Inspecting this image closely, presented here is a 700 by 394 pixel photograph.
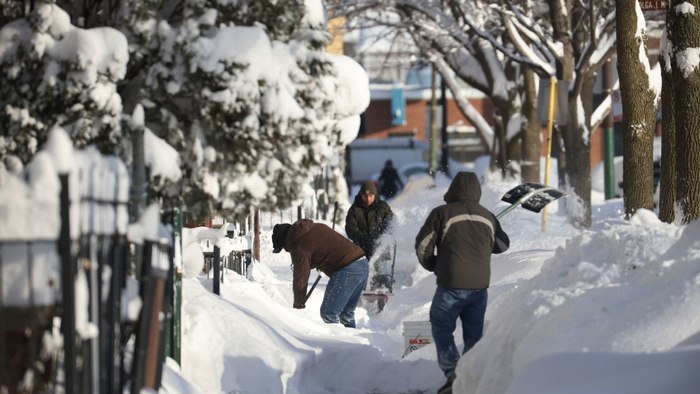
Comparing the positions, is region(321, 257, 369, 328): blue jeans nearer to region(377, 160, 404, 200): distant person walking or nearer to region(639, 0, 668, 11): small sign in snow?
region(639, 0, 668, 11): small sign in snow

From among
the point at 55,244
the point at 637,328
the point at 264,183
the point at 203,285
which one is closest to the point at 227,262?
the point at 203,285

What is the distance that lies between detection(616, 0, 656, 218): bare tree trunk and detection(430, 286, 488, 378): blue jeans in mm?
5040

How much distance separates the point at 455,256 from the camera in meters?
9.54

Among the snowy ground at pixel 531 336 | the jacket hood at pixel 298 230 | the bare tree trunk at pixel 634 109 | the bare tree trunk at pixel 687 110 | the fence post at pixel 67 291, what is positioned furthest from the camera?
the bare tree trunk at pixel 634 109

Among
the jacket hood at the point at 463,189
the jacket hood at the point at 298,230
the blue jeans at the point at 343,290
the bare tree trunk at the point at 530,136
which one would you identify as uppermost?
the bare tree trunk at the point at 530,136

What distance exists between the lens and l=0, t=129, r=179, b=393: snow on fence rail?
566 cm

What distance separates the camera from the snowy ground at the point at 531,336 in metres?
7.09

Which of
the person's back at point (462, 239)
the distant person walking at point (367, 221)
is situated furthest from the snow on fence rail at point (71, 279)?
the distant person walking at point (367, 221)

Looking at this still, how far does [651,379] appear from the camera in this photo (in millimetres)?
6766

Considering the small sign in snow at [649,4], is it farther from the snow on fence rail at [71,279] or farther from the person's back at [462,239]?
the snow on fence rail at [71,279]

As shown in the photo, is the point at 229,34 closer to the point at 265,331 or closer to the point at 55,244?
the point at 55,244

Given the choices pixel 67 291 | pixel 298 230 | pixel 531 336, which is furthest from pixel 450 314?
pixel 67 291

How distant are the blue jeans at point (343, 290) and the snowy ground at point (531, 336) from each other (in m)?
0.23

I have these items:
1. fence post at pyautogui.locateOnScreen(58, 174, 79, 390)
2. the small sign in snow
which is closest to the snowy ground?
fence post at pyautogui.locateOnScreen(58, 174, 79, 390)
